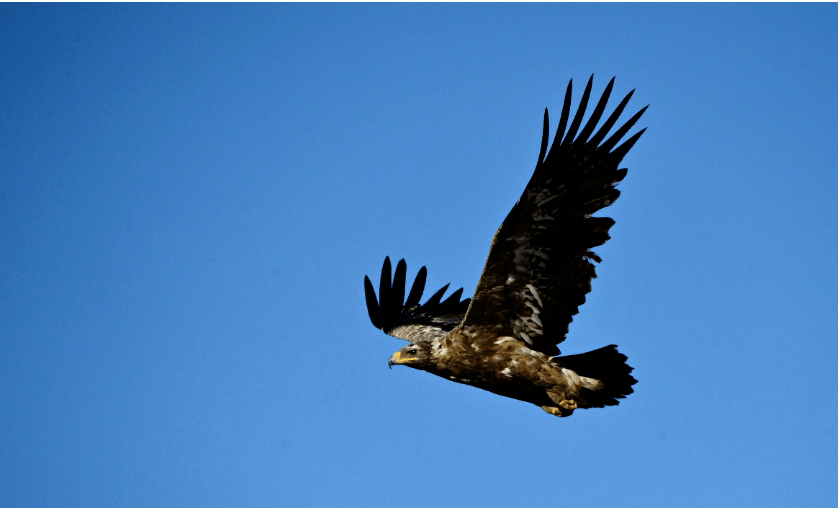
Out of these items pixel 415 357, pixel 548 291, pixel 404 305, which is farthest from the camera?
pixel 404 305

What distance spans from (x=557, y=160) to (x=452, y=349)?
7.44 feet

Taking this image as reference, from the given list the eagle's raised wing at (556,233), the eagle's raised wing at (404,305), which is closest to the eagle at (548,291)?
the eagle's raised wing at (556,233)

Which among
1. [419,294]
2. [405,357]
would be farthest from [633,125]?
[419,294]

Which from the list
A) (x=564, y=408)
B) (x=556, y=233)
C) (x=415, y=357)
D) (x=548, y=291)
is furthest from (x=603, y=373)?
(x=415, y=357)

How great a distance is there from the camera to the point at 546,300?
8148mm

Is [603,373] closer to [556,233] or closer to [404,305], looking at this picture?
[556,233]

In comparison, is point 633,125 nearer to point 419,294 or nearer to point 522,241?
point 522,241

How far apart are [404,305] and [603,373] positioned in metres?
4.21

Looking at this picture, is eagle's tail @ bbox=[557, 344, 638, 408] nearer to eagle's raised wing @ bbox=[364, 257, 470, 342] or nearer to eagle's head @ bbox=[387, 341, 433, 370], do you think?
eagle's head @ bbox=[387, 341, 433, 370]

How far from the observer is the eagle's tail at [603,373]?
8016mm

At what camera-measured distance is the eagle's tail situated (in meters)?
8.02

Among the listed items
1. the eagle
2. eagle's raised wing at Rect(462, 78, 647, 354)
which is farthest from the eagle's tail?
eagle's raised wing at Rect(462, 78, 647, 354)

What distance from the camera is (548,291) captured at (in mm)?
8078

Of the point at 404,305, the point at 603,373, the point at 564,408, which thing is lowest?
the point at 564,408
